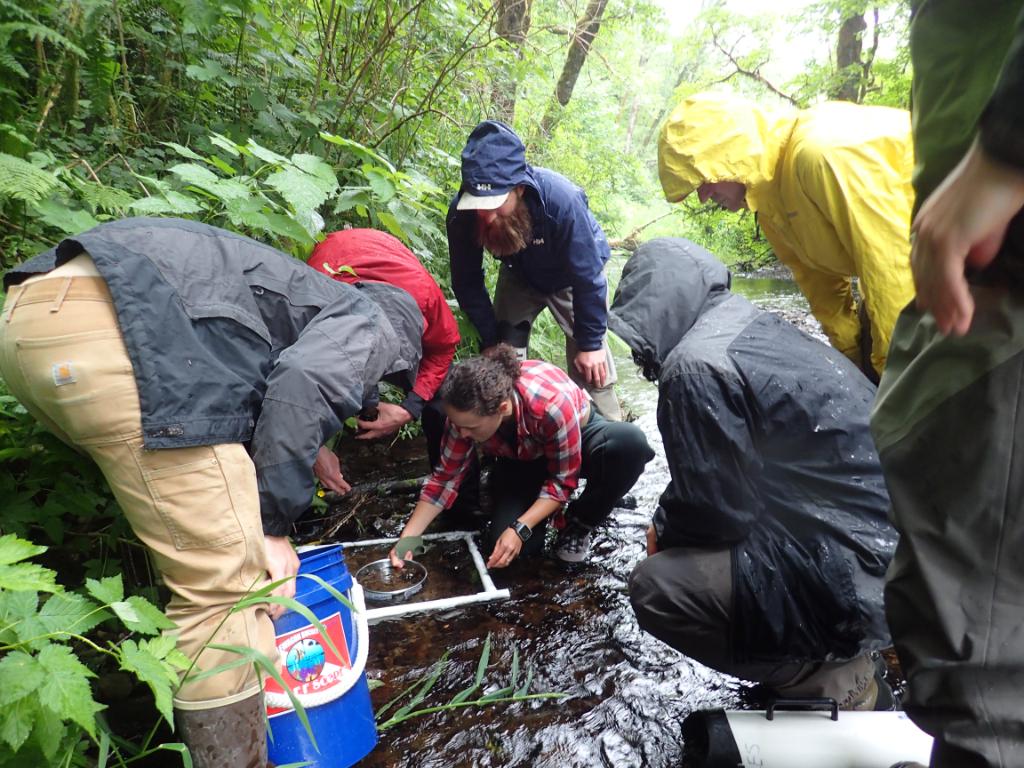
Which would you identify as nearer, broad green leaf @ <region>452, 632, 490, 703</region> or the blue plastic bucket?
the blue plastic bucket

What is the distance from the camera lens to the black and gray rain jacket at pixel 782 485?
1603mm

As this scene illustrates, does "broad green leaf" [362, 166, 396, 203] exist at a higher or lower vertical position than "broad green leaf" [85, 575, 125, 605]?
higher

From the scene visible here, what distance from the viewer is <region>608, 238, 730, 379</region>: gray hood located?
1.92 m

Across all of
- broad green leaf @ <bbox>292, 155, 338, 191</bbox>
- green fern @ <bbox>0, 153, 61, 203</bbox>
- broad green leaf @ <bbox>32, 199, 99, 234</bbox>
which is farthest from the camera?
broad green leaf @ <bbox>292, 155, 338, 191</bbox>

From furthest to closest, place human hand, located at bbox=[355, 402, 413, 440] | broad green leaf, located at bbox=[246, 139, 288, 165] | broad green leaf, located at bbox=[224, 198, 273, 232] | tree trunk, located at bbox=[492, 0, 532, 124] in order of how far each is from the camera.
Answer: tree trunk, located at bbox=[492, 0, 532, 124]
human hand, located at bbox=[355, 402, 413, 440]
broad green leaf, located at bbox=[246, 139, 288, 165]
broad green leaf, located at bbox=[224, 198, 273, 232]

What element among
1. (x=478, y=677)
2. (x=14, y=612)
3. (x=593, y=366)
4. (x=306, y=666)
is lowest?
(x=478, y=677)

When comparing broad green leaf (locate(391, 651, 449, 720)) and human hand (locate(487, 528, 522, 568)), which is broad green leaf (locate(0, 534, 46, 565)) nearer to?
broad green leaf (locate(391, 651, 449, 720))

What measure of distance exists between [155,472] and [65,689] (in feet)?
1.71

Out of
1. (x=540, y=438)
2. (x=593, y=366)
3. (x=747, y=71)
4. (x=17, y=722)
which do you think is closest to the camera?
(x=17, y=722)

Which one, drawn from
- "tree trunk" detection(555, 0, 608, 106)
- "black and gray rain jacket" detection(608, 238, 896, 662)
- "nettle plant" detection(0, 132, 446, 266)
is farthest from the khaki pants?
"tree trunk" detection(555, 0, 608, 106)

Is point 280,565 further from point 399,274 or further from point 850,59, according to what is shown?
point 850,59

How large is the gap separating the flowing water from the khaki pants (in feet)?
2.26

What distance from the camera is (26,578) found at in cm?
107

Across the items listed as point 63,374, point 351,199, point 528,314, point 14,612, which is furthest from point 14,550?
point 528,314
